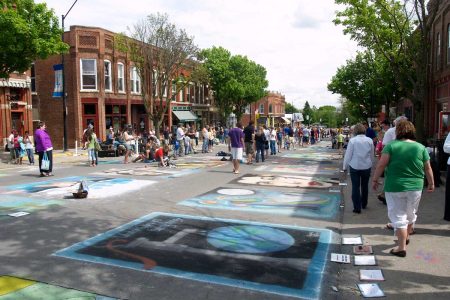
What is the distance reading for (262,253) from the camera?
18.4 feet

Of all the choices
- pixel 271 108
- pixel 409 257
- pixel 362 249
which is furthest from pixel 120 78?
pixel 271 108

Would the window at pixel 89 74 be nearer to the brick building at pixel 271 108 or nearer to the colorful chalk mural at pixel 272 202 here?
the colorful chalk mural at pixel 272 202

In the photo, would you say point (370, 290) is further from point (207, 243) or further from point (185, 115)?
point (185, 115)

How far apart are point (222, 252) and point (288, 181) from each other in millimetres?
7098

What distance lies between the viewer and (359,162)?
805cm

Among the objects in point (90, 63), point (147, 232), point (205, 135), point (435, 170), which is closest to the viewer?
point (147, 232)

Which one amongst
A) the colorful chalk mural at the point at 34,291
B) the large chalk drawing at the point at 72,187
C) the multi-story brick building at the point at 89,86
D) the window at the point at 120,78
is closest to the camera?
the colorful chalk mural at the point at 34,291

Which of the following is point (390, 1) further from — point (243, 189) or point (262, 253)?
point (262, 253)

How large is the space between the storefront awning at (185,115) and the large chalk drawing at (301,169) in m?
28.3

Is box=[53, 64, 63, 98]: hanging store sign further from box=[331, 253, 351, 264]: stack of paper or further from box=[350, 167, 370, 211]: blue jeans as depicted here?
box=[331, 253, 351, 264]: stack of paper

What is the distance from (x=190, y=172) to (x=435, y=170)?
25.6 ft

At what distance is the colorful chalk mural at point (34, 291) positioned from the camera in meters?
4.22

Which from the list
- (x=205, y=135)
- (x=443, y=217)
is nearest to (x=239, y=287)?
(x=443, y=217)

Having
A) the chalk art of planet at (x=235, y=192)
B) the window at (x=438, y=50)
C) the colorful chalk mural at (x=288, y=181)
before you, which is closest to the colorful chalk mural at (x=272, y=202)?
the chalk art of planet at (x=235, y=192)
